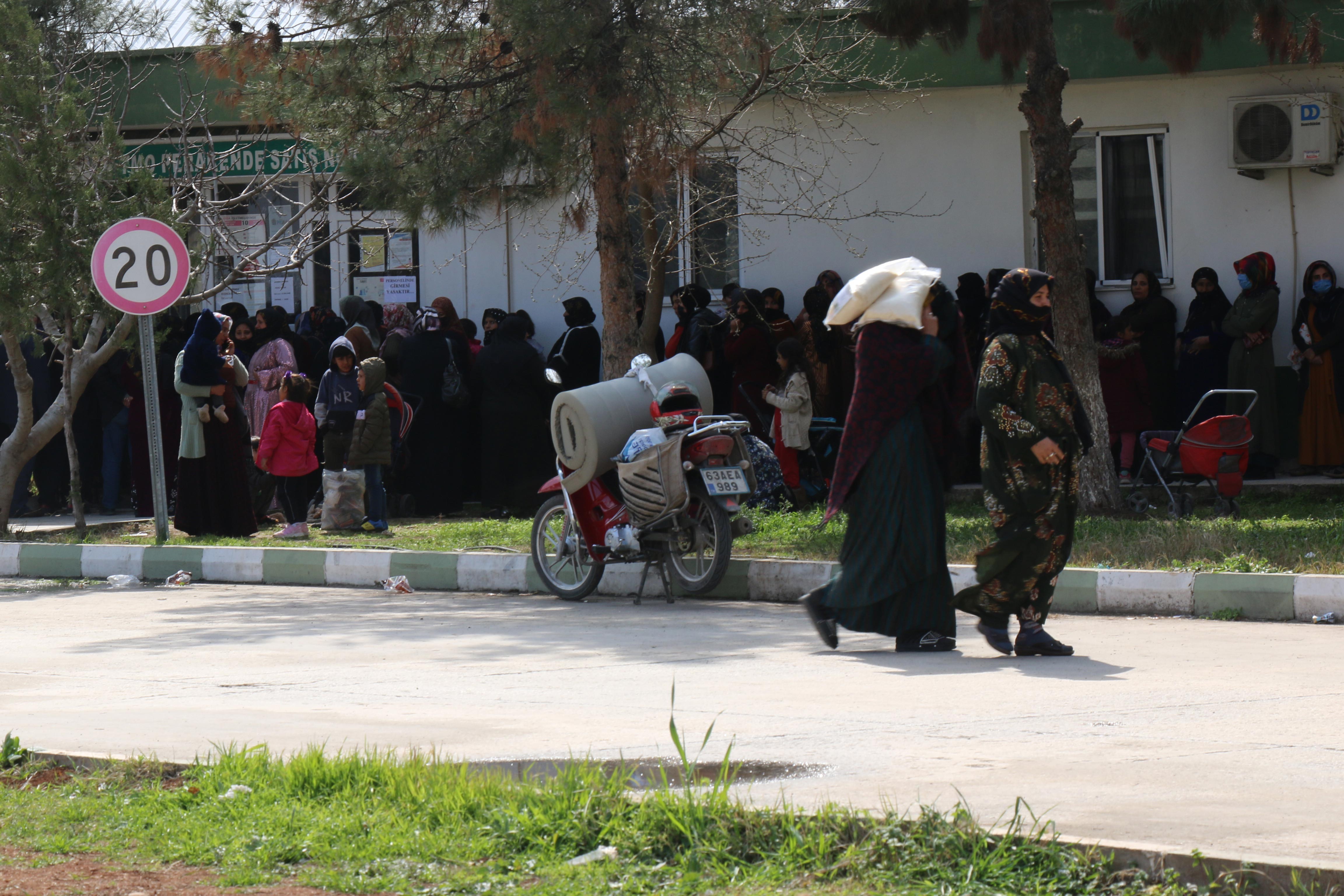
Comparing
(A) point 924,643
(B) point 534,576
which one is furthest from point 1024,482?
(B) point 534,576

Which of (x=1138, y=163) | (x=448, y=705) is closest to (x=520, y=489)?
(x=1138, y=163)

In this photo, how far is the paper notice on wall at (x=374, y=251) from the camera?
17344mm

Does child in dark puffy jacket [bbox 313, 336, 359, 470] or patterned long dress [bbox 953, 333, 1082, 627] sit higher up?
child in dark puffy jacket [bbox 313, 336, 359, 470]

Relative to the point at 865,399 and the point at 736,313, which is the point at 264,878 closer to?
the point at 865,399

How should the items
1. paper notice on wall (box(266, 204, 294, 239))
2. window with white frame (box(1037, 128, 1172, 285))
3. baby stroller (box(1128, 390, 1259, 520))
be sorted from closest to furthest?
baby stroller (box(1128, 390, 1259, 520)) < window with white frame (box(1037, 128, 1172, 285)) < paper notice on wall (box(266, 204, 294, 239))

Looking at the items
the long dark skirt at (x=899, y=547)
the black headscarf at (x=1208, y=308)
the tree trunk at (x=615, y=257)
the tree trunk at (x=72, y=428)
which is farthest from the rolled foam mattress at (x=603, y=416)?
the black headscarf at (x=1208, y=308)

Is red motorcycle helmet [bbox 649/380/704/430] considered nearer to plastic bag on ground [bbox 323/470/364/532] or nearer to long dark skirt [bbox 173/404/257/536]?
plastic bag on ground [bbox 323/470/364/532]

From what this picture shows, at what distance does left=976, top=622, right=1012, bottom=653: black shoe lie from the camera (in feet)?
22.7

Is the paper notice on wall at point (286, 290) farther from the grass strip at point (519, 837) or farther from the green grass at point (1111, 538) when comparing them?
the grass strip at point (519, 837)

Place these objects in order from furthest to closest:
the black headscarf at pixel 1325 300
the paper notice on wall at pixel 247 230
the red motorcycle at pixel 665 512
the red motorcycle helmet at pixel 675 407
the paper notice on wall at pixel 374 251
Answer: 1. the paper notice on wall at pixel 374 251
2. the paper notice on wall at pixel 247 230
3. the black headscarf at pixel 1325 300
4. the red motorcycle helmet at pixel 675 407
5. the red motorcycle at pixel 665 512

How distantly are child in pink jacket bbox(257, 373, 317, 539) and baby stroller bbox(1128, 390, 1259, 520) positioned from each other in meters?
6.15

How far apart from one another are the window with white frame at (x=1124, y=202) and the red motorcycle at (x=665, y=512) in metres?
6.93

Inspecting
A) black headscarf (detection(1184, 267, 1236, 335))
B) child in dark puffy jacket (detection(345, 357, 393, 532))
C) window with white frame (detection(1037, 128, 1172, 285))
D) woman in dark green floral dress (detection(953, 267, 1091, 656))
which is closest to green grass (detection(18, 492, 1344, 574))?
child in dark puffy jacket (detection(345, 357, 393, 532))

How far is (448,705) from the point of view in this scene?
233 inches
